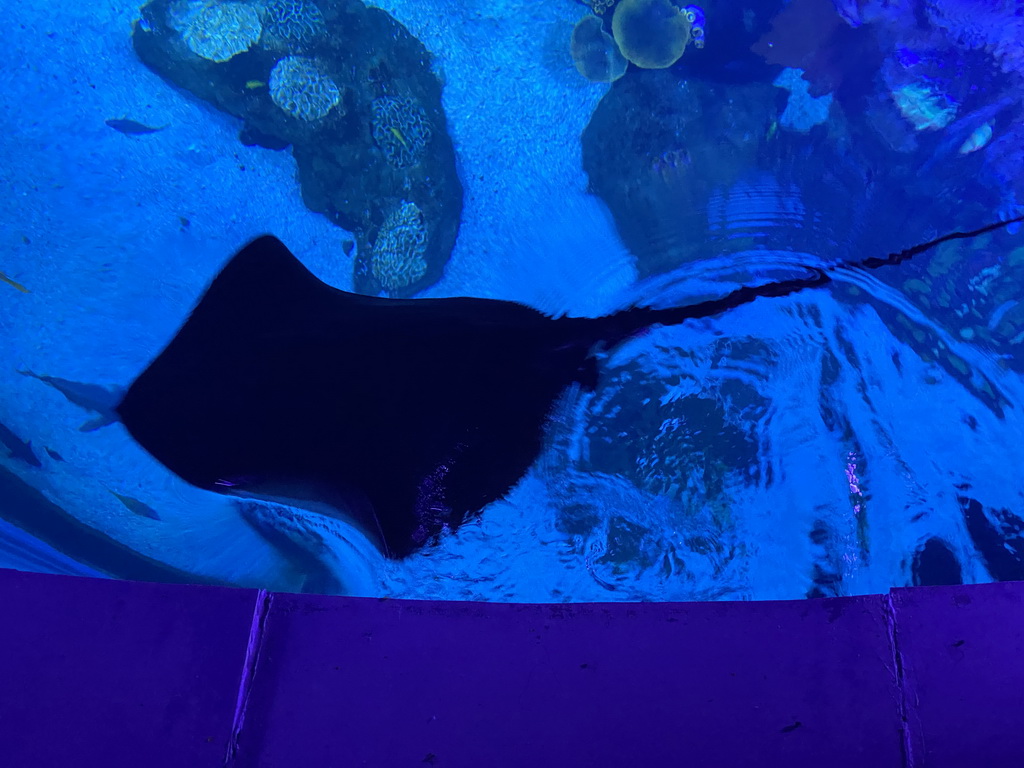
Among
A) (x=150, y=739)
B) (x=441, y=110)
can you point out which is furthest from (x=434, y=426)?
(x=441, y=110)

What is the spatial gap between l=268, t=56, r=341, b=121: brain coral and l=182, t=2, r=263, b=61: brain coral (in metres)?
0.19

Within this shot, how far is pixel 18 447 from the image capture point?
2.33 metres

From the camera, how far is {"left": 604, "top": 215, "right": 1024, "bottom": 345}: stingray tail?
241 centimetres

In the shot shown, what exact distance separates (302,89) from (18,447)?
2154 millimetres

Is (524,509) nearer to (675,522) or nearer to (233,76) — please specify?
(675,522)

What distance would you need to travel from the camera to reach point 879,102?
2.71 m

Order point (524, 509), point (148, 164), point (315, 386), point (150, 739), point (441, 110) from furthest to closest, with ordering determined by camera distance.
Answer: point (441, 110), point (148, 164), point (524, 509), point (315, 386), point (150, 739)

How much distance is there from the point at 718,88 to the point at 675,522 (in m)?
2.31

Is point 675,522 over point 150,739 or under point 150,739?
over

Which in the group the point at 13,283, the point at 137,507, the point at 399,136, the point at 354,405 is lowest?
the point at 137,507

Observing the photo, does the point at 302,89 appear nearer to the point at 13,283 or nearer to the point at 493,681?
the point at 13,283

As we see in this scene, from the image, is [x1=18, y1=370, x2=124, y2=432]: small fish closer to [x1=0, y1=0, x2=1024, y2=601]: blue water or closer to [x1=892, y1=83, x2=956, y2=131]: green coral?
[x1=0, y1=0, x2=1024, y2=601]: blue water

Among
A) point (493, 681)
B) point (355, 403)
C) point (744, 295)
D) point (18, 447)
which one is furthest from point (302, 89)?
point (493, 681)

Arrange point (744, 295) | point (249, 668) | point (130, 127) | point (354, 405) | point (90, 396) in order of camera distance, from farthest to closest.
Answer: point (130, 127)
point (744, 295)
point (90, 396)
point (354, 405)
point (249, 668)
